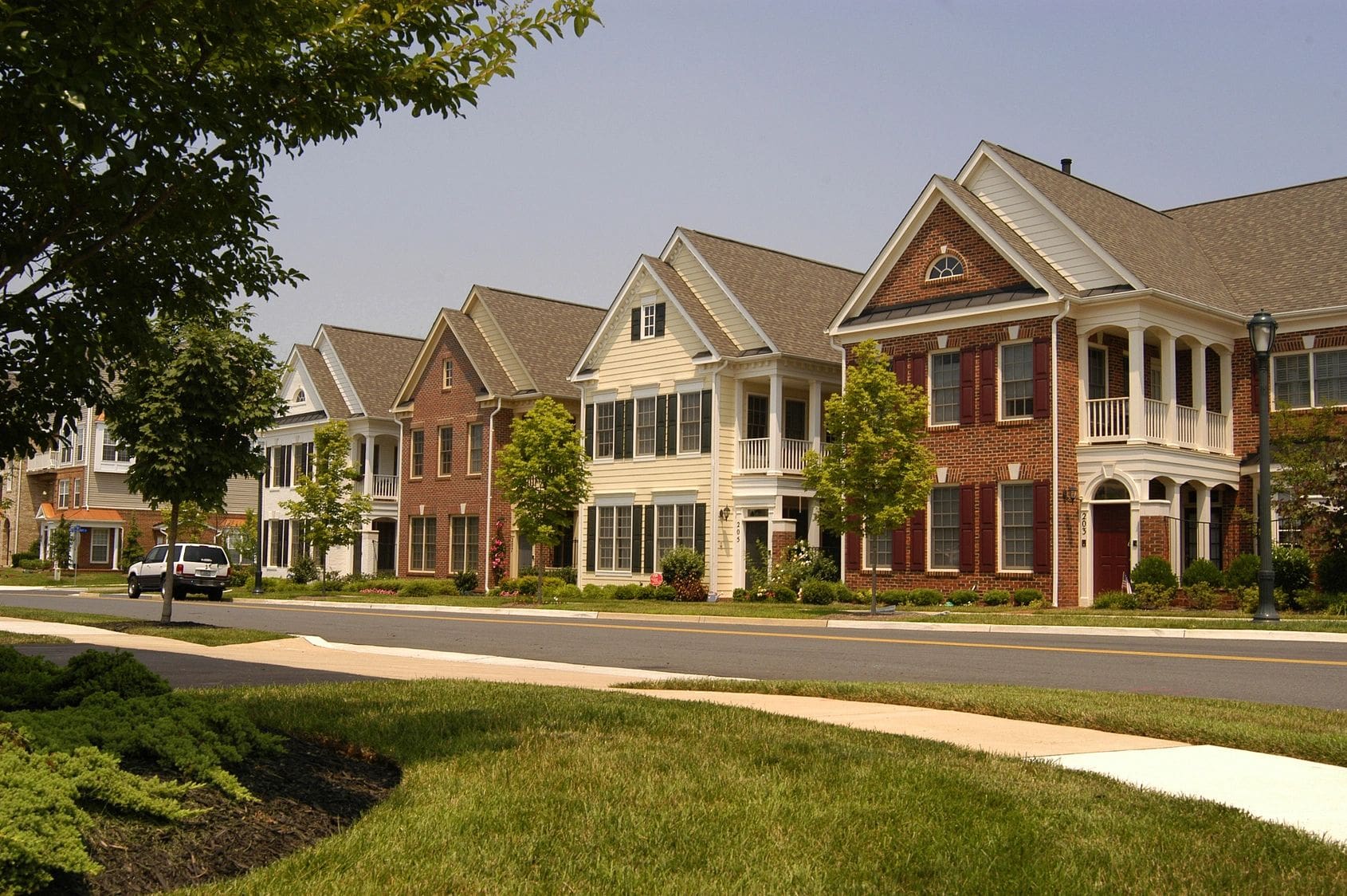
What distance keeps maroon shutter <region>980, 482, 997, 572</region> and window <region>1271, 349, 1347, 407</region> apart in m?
6.85

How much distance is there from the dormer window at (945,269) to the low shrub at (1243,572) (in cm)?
976

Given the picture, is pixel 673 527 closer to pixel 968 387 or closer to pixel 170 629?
pixel 968 387

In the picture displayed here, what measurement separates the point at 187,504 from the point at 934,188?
3476 centimetres

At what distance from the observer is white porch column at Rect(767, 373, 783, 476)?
3731 centimetres

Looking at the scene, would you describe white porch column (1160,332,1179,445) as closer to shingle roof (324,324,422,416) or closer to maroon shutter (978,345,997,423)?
maroon shutter (978,345,997,423)

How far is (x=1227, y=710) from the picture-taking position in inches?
A: 445

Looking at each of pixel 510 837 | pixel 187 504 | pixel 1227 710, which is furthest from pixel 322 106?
pixel 187 504

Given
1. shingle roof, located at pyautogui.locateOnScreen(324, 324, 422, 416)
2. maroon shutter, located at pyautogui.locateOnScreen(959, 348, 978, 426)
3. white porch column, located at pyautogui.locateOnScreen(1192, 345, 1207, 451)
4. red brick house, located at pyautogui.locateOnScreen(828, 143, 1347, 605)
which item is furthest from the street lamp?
shingle roof, located at pyautogui.locateOnScreen(324, 324, 422, 416)

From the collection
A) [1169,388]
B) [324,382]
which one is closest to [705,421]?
[1169,388]

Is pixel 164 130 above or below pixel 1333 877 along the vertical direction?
above

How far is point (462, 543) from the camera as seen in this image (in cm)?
4781

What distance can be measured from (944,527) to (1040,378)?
454 cm

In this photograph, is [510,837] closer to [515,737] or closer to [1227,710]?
[515,737]

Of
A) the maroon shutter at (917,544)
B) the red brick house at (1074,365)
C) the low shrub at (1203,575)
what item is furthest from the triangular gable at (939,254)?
the low shrub at (1203,575)
